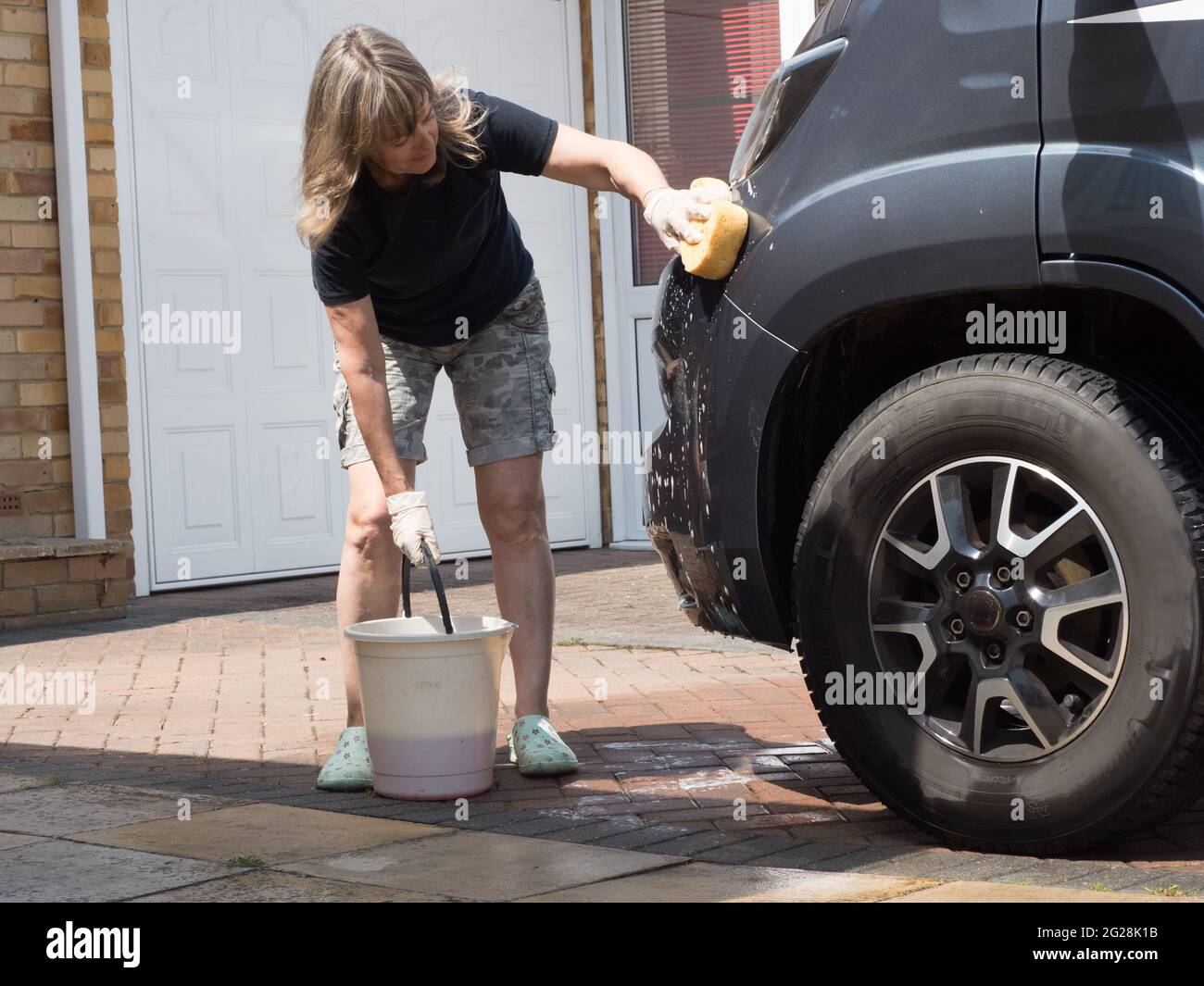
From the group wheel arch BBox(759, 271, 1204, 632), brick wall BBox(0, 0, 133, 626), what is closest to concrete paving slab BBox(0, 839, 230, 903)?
wheel arch BBox(759, 271, 1204, 632)

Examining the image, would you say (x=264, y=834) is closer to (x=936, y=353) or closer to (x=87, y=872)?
(x=87, y=872)

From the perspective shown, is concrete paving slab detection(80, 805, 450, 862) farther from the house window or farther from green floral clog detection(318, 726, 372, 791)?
the house window

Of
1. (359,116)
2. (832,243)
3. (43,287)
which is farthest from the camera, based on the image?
(43,287)

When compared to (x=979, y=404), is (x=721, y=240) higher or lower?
higher

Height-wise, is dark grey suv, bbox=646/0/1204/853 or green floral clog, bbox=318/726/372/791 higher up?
dark grey suv, bbox=646/0/1204/853

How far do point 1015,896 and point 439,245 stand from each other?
6.28 ft

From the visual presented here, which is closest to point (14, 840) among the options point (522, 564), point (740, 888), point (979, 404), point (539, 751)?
point (539, 751)

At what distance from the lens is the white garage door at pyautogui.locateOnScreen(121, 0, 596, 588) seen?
26.0 feet

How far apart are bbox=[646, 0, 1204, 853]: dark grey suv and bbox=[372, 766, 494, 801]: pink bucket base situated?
0.71m

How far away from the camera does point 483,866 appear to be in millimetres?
2928

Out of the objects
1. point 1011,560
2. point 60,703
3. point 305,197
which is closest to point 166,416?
point 60,703

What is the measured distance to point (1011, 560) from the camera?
285 centimetres

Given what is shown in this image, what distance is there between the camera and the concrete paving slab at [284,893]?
269 cm
